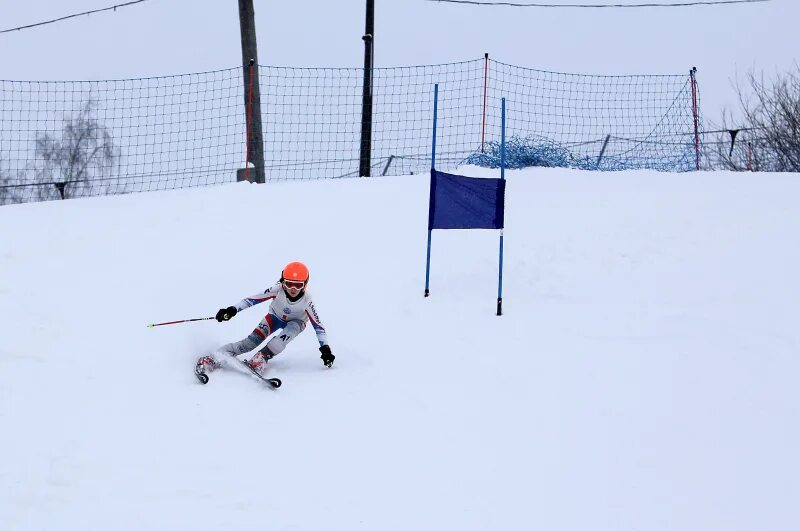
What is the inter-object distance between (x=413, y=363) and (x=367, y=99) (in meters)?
7.77

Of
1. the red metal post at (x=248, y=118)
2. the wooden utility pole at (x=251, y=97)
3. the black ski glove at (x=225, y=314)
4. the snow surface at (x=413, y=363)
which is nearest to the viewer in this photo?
the snow surface at (x=413, y=363)

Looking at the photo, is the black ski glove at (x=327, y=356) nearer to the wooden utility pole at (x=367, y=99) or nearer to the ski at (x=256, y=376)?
the ski at (x=256, y=376)

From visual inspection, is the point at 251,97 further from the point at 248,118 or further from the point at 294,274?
the point at 294,274

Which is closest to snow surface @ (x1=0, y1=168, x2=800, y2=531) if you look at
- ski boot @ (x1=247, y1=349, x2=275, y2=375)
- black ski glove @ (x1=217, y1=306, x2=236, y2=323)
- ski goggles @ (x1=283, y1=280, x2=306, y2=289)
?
ski boot @ (x1=247, y1=349, x2=275, y2=375)

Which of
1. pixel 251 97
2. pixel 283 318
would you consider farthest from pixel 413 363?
pixel 251 97

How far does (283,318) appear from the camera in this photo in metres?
9.36

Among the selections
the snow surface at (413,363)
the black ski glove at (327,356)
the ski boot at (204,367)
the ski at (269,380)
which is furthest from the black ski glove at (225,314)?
the black ski glove at (327,356)

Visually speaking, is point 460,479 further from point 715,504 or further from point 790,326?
point 790,326

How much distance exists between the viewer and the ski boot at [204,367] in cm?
834

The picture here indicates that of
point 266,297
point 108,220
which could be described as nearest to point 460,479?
point 266,297

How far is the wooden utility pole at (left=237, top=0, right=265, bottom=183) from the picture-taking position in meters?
14.9

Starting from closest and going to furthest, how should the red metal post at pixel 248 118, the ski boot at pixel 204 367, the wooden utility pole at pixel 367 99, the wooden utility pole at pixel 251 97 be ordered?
the ski boot at pixel 204 367 → the red metal post at pixel 248 118 → the wooden utility pole at pixel 251 97 → the wooden utility pole at pixel 367 99

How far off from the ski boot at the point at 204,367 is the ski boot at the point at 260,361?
0.32 metres

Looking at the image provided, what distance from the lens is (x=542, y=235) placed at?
491 inches
